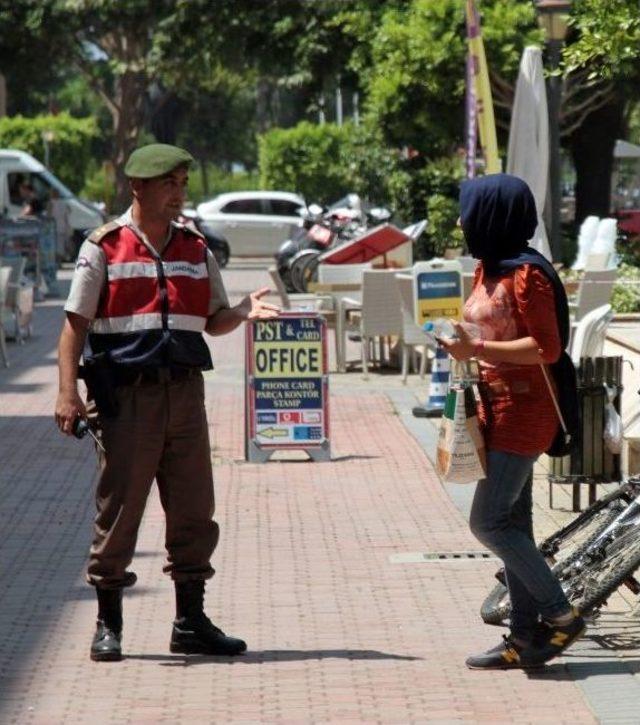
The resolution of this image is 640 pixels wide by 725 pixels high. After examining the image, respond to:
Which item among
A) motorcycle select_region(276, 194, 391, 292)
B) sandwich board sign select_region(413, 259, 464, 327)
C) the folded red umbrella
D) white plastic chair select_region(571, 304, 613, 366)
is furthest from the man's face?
motorcycle select_region(276, 194, 391, 292)

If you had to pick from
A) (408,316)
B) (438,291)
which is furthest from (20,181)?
(438,291)

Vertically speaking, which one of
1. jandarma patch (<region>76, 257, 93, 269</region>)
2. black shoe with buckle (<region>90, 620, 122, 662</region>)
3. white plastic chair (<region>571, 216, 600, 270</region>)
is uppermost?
jandarma patch (<region>76, 257, 93, 269</region>)

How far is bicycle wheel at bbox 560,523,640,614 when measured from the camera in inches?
258

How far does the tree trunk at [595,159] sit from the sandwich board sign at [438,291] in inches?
573

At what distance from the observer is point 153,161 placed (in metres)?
6.57

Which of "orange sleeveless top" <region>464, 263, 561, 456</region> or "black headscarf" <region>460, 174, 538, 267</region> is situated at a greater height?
"black headscarf" <region>460, 174, 538, 267</region>

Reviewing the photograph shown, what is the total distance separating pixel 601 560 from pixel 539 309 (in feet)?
3.52

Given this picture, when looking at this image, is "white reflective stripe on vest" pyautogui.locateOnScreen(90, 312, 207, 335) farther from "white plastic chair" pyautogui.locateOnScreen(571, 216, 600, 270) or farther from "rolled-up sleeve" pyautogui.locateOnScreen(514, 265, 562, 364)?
"white plastic chair" pyautogui.locateOnScreen(571, 216, 600, 270)

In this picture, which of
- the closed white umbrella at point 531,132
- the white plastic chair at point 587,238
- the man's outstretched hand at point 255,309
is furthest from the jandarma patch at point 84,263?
the white plastic chair at point 587,238

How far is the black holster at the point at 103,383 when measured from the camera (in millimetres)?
6566

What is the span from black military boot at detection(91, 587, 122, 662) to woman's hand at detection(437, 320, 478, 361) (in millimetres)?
1603

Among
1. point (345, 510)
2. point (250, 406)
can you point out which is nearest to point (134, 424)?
point (345, 510)

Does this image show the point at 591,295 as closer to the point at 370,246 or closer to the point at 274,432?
the point at 274,432

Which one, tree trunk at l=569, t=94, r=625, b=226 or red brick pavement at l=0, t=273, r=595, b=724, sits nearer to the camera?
red brick pavement at l=0, t=273, r=595, b=724
